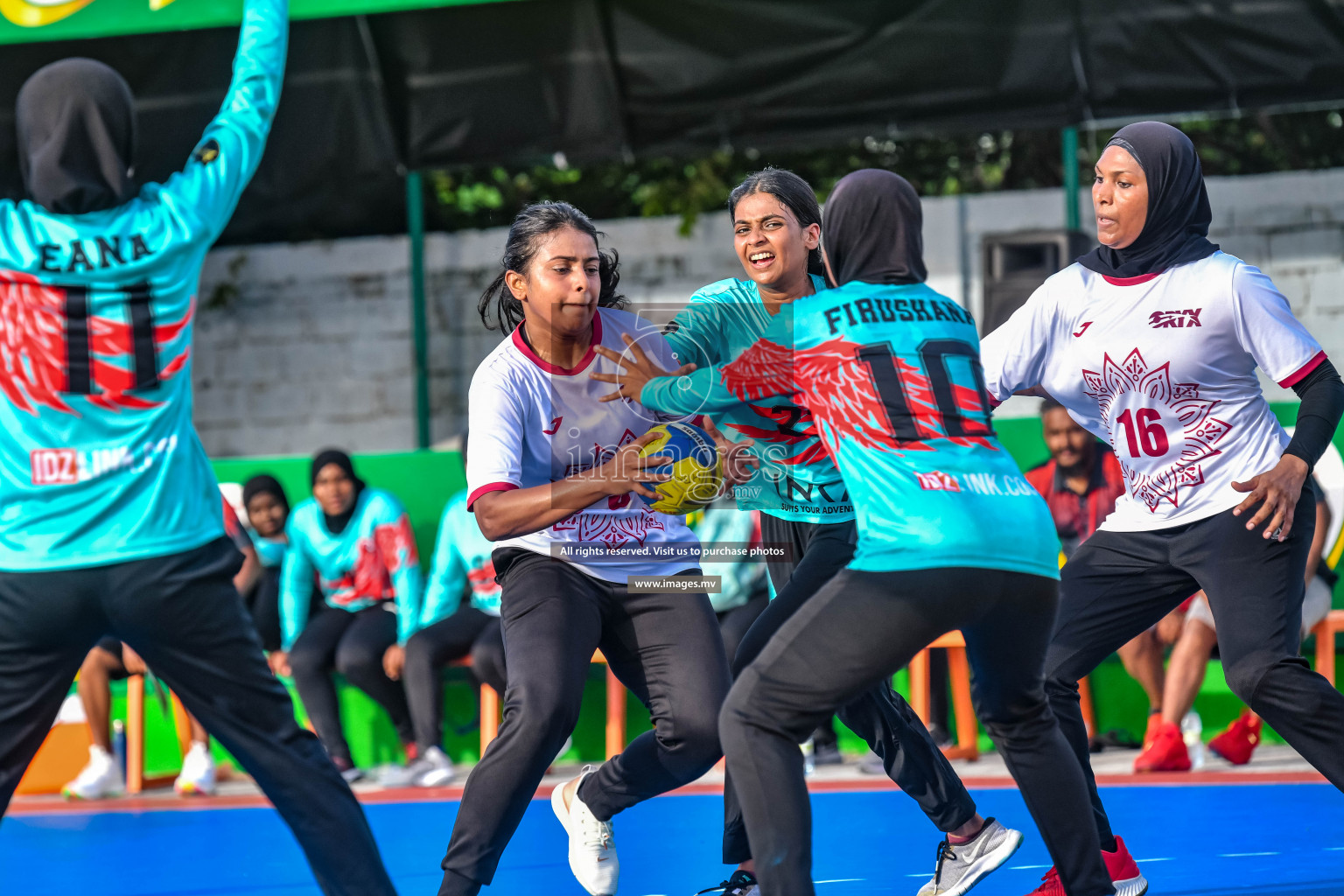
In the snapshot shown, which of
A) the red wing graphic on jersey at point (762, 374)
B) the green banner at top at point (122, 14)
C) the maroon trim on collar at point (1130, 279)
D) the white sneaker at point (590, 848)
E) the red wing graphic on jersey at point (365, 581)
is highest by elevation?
the green banner at top at point (122, 14)

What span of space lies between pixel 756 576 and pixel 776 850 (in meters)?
3.75

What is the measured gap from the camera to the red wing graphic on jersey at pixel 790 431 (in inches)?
151

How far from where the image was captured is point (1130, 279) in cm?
388

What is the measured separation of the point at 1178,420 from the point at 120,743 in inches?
219

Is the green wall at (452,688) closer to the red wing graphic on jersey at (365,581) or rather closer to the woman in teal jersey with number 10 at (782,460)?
the red wing graphic on jersey at (365,581)

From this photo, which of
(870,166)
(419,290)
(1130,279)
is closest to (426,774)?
(1130,279)

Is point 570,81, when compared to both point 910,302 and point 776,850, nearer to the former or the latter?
point 910,302

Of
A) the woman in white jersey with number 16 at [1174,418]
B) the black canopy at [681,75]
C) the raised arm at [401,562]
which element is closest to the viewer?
the woman in white jersey with number 16 at [1174,418]

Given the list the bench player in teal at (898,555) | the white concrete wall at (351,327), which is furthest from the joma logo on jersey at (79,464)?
the white concrete wall at (351,327)

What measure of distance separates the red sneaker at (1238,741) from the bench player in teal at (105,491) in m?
4.39

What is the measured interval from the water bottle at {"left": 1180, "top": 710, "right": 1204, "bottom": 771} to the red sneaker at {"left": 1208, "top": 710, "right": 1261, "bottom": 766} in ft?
0.25

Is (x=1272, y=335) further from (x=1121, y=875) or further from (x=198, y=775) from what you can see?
(x=198, y=775)

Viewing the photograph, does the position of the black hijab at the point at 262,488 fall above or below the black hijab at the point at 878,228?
below

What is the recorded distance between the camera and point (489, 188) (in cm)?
1276
